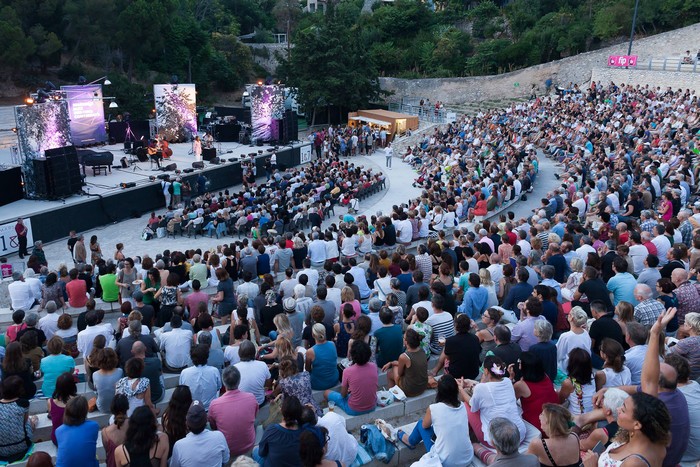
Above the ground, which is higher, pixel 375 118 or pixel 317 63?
pixel 317 63

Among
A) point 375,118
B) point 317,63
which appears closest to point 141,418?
point 375,118

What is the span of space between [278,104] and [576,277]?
906 inches

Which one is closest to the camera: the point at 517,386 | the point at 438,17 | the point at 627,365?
the point at 517,386

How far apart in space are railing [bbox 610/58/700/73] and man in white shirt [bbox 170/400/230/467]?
99.0 ft

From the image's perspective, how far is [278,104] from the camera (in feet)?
93.6

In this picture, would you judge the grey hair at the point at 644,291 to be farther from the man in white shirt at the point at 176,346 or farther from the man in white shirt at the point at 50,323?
the man in white shirt at the point at 50,323

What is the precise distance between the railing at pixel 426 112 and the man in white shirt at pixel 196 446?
3013 cm

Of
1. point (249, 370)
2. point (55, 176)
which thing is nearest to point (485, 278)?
point (249, 370)

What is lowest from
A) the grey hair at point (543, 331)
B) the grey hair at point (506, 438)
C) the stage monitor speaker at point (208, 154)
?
the stage monitor speaker at point (208, 154)

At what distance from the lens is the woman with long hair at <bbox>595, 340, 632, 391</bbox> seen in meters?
4.80

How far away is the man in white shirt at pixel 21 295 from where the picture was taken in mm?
8883

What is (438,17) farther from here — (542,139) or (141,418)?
(141,418)

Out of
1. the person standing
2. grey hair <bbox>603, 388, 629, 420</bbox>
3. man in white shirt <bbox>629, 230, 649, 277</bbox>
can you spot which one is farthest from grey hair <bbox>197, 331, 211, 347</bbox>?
the person standing

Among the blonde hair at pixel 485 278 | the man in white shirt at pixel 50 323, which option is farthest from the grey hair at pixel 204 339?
the blonde hair at pixel 485 278
